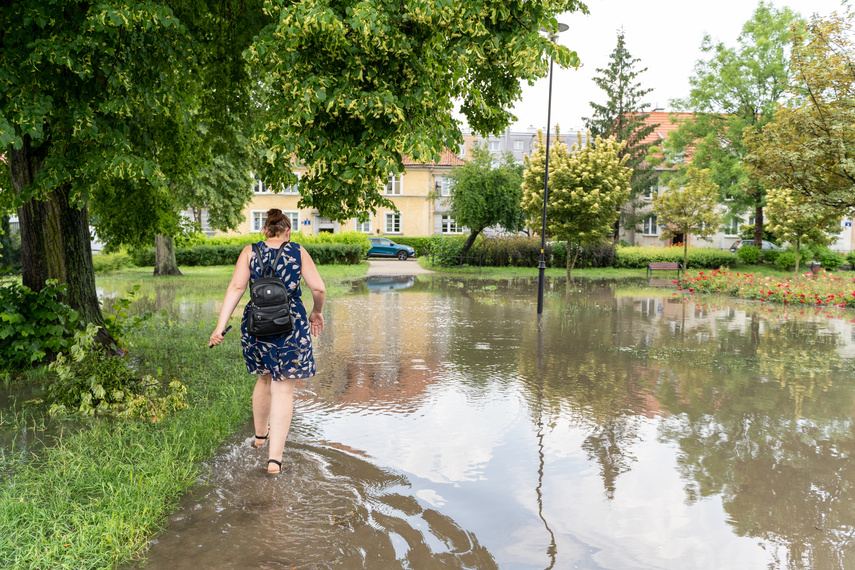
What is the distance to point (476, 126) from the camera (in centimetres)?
877

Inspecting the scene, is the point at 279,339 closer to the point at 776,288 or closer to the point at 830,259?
the point at 776,288

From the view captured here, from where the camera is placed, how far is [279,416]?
4.77 metres

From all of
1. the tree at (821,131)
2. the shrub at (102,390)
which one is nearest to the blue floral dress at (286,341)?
the shrub at (102,390)

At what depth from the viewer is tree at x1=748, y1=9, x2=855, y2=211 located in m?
14.3

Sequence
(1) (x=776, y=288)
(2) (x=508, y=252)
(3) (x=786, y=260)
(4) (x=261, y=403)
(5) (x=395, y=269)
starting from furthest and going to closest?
(2) (x=508, y=252) → (5) (x=395, y=269) → (3) (x=786, y=260) → (1) (x=776, y=288) → (4) (x=261, y=403)

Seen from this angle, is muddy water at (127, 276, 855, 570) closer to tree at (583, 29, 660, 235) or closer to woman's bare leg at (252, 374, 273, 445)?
woman's bare leg at (252, 374, 273, 445)

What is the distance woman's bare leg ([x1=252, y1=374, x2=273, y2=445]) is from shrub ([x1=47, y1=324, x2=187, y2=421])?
118 centimetres

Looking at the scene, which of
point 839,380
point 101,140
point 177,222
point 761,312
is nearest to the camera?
point 101,140

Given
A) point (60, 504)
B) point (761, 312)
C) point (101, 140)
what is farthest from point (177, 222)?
point (761, 312)

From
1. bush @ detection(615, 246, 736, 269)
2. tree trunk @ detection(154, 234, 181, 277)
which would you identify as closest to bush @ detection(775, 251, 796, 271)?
bush @ detection(615, 246, 736, 269)

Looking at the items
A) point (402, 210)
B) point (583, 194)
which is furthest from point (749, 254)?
point (402, 210)

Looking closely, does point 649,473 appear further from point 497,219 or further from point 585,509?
point 497,219

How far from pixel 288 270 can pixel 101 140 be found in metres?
2.62

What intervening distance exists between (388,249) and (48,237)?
39.6 metres
